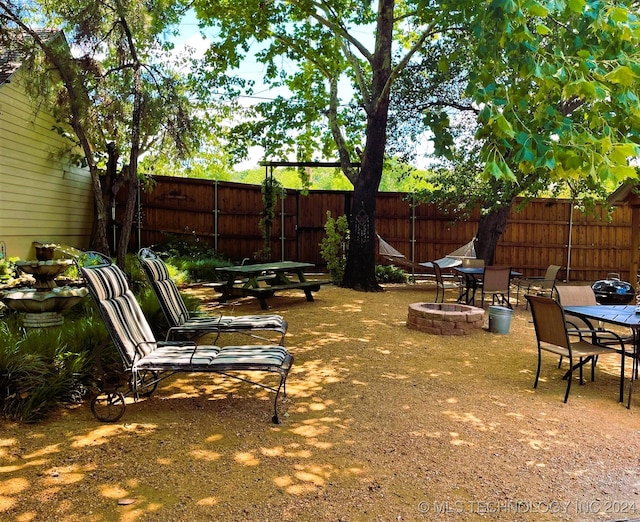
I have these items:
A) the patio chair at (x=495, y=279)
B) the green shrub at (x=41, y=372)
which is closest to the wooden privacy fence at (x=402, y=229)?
the patio chair at (x=495, y=279)

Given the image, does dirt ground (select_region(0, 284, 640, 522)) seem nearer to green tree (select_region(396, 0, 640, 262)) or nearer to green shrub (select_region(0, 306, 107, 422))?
green shrub (select_region(0, 306, 107, 422))

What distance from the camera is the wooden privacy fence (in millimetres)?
12906

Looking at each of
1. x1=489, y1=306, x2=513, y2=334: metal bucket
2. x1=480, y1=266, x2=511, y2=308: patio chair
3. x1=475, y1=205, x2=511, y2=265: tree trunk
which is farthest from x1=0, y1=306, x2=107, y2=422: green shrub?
x1=475, y1=205, x2=511, y2=265: tree trunk

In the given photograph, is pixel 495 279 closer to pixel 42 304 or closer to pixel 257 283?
pixel 257 283

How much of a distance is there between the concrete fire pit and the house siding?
6808 millimetres

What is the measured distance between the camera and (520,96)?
11.7ft

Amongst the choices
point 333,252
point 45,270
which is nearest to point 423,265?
point 333,252

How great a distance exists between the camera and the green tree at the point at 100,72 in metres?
6.86

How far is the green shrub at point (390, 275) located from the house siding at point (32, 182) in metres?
7.16

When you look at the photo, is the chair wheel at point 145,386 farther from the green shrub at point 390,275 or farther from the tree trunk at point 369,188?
the green shrub at point 390,275

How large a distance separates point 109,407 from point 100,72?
599cm

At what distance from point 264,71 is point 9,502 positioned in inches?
428

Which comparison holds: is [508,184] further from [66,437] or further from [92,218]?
[92,218]

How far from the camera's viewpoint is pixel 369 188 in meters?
10.3
